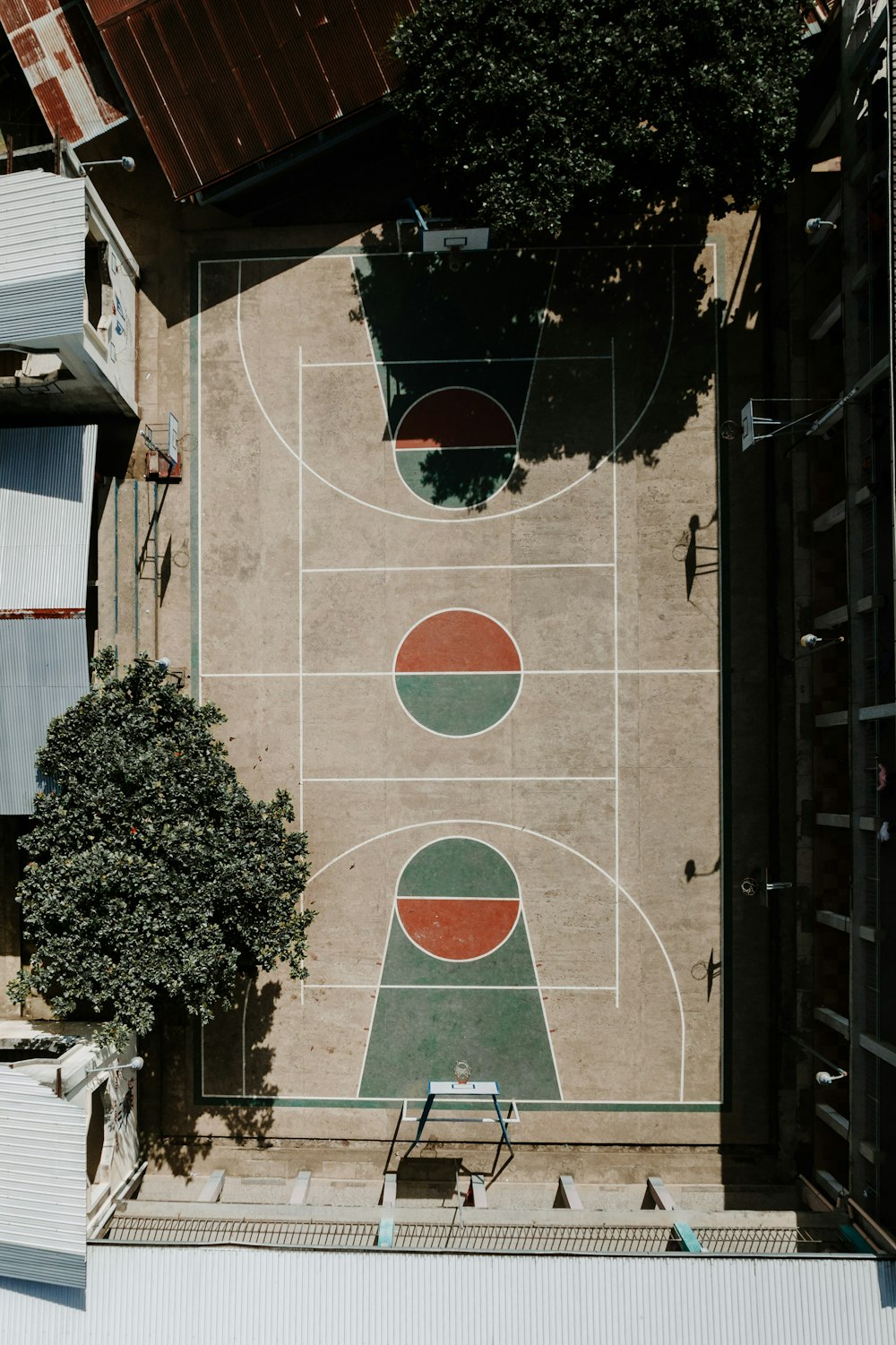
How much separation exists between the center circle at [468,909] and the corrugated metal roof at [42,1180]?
8616 mm

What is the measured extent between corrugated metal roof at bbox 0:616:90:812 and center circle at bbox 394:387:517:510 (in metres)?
9.19

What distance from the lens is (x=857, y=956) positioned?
727 inches

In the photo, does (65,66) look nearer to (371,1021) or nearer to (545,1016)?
(371,1021)

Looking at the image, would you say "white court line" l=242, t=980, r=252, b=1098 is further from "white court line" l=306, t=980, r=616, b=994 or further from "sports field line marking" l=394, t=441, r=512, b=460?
"sports field line marking" l=394, t=441, r=512, b=460

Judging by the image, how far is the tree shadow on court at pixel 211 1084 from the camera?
2112 centimetres

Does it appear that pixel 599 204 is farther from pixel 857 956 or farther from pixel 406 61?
pixel 857 956

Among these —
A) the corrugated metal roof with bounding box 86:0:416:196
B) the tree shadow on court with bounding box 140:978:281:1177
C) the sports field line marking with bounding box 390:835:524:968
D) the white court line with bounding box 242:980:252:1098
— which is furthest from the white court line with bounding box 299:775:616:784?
the corrugated metal roof with bounding box 86:0:416:196

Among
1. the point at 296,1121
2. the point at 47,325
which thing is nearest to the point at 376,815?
the point at 296,1121

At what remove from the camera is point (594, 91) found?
57.8ft

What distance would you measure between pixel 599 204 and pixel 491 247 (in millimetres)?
2982

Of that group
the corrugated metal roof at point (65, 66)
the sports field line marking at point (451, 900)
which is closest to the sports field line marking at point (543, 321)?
the sports field line marking at point (451, 900)

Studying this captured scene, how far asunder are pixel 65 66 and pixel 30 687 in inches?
611

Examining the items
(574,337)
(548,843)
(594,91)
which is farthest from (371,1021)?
(594,91)

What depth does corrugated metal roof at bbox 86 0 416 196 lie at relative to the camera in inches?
758
